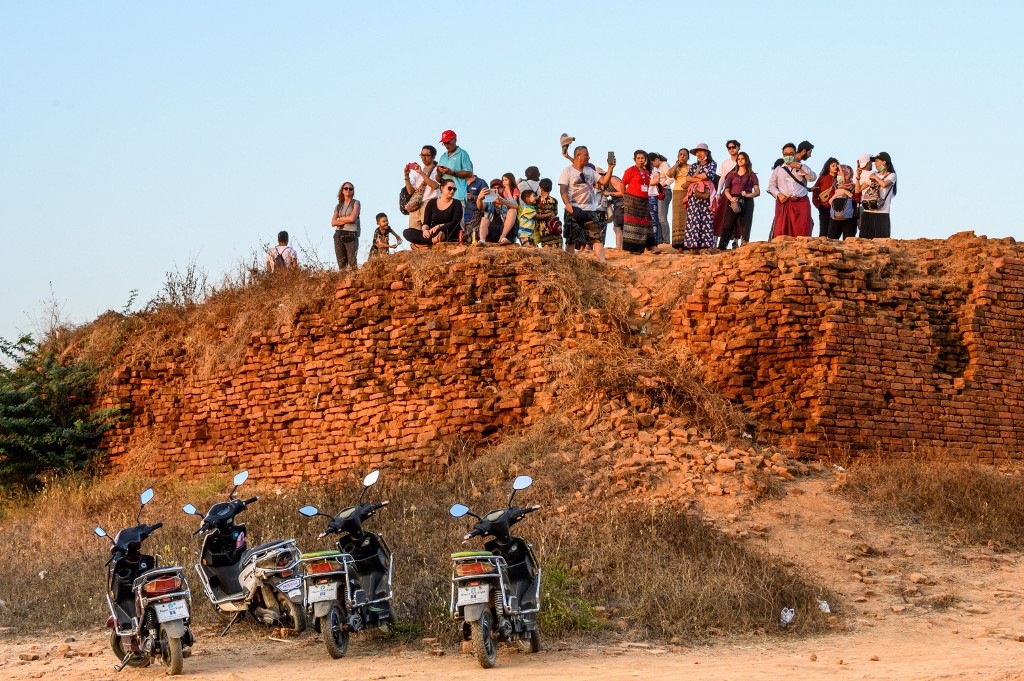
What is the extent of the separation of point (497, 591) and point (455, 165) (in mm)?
9022

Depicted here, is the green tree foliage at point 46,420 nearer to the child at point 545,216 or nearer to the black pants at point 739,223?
the child at point 545,216

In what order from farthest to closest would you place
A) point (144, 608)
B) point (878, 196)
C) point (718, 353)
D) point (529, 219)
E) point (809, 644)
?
1. point (529, 219)
2. point (878, 196)
3. point (718, 353)
4. point (809, 644)
5. point (144, 608)

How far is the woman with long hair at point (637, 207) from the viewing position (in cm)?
1633

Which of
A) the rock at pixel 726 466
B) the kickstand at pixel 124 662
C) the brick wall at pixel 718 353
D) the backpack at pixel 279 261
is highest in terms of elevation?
the backpack at pixel 279 261

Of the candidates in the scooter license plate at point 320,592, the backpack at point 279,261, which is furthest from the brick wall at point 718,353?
the scooter license plate at point 320,592

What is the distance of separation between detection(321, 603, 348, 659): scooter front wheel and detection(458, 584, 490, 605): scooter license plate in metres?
0.99

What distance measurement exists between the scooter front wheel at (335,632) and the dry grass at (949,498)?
567cm

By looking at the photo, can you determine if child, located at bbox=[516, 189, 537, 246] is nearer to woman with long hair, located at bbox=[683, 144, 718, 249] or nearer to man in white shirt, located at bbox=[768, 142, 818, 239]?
woman with long hair, located at bbox=[683, 144, 718, 249]

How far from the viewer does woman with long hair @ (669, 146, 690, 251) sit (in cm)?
1802

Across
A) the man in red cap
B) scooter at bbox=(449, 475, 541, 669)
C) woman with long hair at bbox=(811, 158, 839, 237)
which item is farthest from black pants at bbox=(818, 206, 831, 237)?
scooter at bbox=(449, 475, 541, 669)

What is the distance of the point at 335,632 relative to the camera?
8859 mm

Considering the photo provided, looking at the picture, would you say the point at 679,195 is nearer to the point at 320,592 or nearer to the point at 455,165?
the point at 455,165

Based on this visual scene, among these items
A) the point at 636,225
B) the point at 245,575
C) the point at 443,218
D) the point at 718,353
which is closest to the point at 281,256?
the point at 443,218

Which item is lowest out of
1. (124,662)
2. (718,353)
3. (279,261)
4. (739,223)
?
(124,662)
